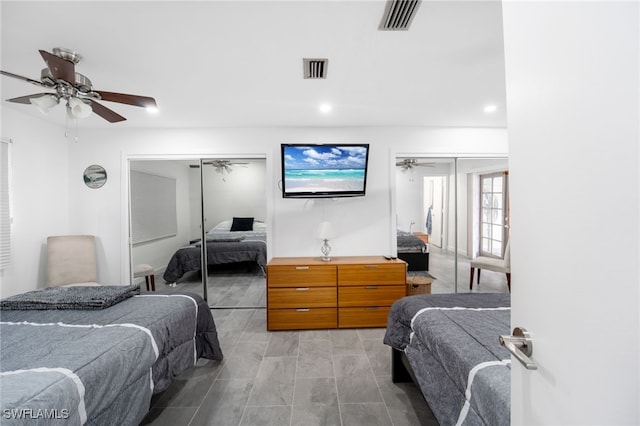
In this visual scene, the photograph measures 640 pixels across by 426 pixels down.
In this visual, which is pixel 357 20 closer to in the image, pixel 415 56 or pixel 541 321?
pixel 415 56

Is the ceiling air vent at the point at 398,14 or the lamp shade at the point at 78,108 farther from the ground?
the ceiling air vent at the point at 398,14

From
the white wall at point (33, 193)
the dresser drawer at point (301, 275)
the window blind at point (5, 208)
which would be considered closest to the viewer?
the window blind at point (5, 208)

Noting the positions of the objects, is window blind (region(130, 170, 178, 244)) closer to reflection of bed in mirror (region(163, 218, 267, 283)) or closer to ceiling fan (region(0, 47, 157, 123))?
reflection of bed in mirror (region(163, 218, 267, 283))

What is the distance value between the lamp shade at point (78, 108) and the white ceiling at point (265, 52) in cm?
37

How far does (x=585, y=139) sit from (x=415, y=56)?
1801mm

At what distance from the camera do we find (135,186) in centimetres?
372

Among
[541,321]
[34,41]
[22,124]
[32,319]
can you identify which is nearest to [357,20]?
[541,321]

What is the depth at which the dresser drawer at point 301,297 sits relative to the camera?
3105 millimetres

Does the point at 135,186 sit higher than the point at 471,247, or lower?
higher

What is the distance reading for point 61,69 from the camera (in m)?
1.65

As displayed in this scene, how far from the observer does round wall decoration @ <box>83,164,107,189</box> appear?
363 centimetres

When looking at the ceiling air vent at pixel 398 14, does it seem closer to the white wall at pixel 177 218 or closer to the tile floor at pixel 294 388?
the tile floor at pixel 294 388

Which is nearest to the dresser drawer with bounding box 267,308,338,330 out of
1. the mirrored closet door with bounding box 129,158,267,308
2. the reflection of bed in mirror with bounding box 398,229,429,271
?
Answer: the mirrored closet door with bounding box 129,158,267,308

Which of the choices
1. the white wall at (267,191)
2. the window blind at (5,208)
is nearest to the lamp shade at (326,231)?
the white wall at (267,191)
